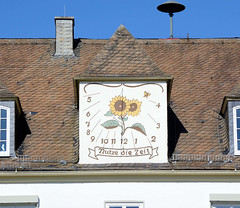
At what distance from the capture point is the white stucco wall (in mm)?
35344

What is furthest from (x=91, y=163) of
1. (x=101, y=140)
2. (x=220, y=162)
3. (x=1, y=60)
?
(x=1, y=60)

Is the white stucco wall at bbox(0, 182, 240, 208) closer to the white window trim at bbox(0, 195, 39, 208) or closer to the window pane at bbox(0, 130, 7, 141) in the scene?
the white window trim at bbox(0, 195, 39, 208)

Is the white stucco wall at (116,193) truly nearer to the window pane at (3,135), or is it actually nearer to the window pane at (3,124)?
the window pane at (3,135)

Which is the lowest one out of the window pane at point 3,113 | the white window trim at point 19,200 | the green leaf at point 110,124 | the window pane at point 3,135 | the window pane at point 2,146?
the white window trim at point 19,200

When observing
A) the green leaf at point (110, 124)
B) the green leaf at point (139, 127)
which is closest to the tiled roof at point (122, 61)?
the green leaf at point (110, 124)

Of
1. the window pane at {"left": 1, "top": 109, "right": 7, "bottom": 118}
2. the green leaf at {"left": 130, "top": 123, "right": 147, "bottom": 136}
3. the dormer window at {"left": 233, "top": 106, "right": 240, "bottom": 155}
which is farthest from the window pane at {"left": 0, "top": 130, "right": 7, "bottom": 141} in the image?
the dormer window at {"left": 233, "top": 106, "right": 240, "bottom": 155}

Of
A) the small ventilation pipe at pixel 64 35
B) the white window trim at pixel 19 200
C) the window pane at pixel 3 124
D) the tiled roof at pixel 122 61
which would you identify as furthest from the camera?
the small ventilation pipe at pixel 64 35

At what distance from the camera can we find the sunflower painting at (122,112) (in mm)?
36562

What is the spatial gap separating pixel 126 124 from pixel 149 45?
8.38 metres

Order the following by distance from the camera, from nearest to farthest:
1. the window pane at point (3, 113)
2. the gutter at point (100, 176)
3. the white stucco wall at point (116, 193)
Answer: the white stucco wall at point (116, 193), the gutter at point (100, 176), the window pane at point (3, 113)

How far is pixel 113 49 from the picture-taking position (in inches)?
1534

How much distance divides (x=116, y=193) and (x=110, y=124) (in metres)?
2.60

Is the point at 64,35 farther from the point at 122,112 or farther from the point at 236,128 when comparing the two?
the point at 236,128

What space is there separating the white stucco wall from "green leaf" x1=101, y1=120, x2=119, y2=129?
85.3 inches
